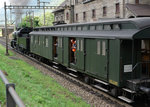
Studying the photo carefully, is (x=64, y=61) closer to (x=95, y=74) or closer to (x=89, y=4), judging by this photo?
(x=95, y=74)

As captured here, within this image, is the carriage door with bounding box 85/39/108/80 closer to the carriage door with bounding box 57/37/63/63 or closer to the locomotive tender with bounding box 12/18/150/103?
the locomotive tender with bounding box 12/18/150/103

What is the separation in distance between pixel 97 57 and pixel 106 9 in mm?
23771

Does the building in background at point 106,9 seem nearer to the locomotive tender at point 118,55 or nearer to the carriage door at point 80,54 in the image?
the carriage door at point 80,54

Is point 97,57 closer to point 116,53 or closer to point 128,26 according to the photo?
point 116,53

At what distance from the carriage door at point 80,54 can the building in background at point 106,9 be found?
10845 millimetres

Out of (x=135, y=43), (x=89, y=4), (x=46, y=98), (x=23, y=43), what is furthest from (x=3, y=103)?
(x=89, y=4)

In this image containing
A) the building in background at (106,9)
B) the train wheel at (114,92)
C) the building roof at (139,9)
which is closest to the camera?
the train wheel at (114,92)

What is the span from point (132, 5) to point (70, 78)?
16.3 meters

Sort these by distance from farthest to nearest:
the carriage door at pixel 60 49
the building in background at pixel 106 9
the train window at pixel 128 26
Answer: the building in background at pixel 106 9 → the carriage door at pixel 60 49 → the train window at pixel 128 26

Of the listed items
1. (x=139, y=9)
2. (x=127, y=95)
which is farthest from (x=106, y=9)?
(x=127, y=95)

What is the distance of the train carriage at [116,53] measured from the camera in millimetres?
7848

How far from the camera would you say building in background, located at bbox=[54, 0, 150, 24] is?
24938 millimetres

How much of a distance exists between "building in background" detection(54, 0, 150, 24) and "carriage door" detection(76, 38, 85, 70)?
427 inches

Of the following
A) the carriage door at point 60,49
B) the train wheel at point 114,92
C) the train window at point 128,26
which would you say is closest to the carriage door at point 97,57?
the train wheel at point 114,92
